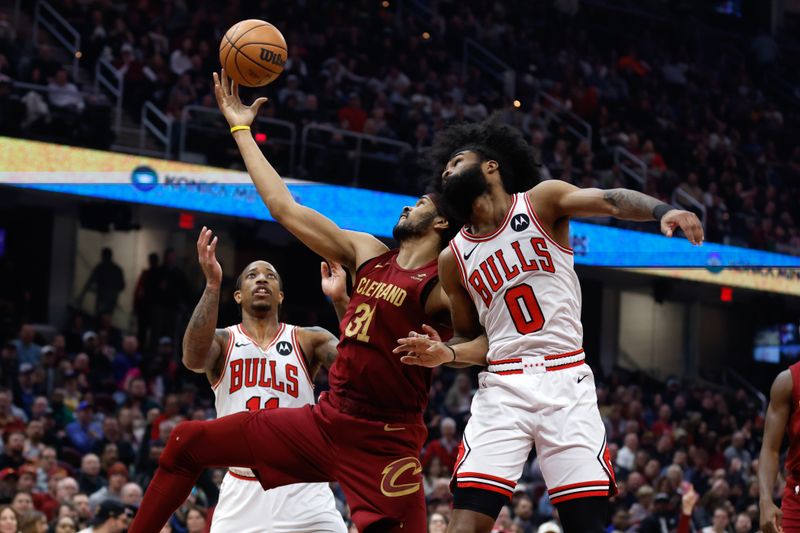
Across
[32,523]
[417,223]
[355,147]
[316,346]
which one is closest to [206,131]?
[355,147]

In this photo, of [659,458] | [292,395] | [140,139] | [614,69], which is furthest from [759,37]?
[292,395]

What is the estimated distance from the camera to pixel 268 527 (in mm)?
6668

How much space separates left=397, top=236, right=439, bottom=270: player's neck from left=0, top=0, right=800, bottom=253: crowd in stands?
32.1 feet

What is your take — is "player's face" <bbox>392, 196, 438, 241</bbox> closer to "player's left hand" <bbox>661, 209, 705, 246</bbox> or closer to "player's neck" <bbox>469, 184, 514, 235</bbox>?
"player's neck" <bbox>469, 184, 514, 235</bbox>

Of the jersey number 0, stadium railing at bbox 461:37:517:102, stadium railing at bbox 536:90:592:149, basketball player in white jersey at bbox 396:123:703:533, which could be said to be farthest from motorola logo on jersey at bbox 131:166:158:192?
the jersey number 0

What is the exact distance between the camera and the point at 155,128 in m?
16.2

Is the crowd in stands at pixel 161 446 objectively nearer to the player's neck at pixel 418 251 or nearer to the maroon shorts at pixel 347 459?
the maroon shorts at pixel 347 459

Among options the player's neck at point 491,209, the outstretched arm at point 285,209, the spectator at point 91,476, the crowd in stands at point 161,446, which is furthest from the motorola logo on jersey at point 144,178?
the player's neck at point 491,209

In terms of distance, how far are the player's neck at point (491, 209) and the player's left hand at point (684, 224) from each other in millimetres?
872

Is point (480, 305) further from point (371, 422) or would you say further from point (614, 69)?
point (614, 69)

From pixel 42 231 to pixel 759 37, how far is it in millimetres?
17487

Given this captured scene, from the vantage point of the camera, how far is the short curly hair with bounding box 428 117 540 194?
5.53 meters

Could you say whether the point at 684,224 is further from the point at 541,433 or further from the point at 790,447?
the point at 790,447

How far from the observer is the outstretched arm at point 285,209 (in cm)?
573
